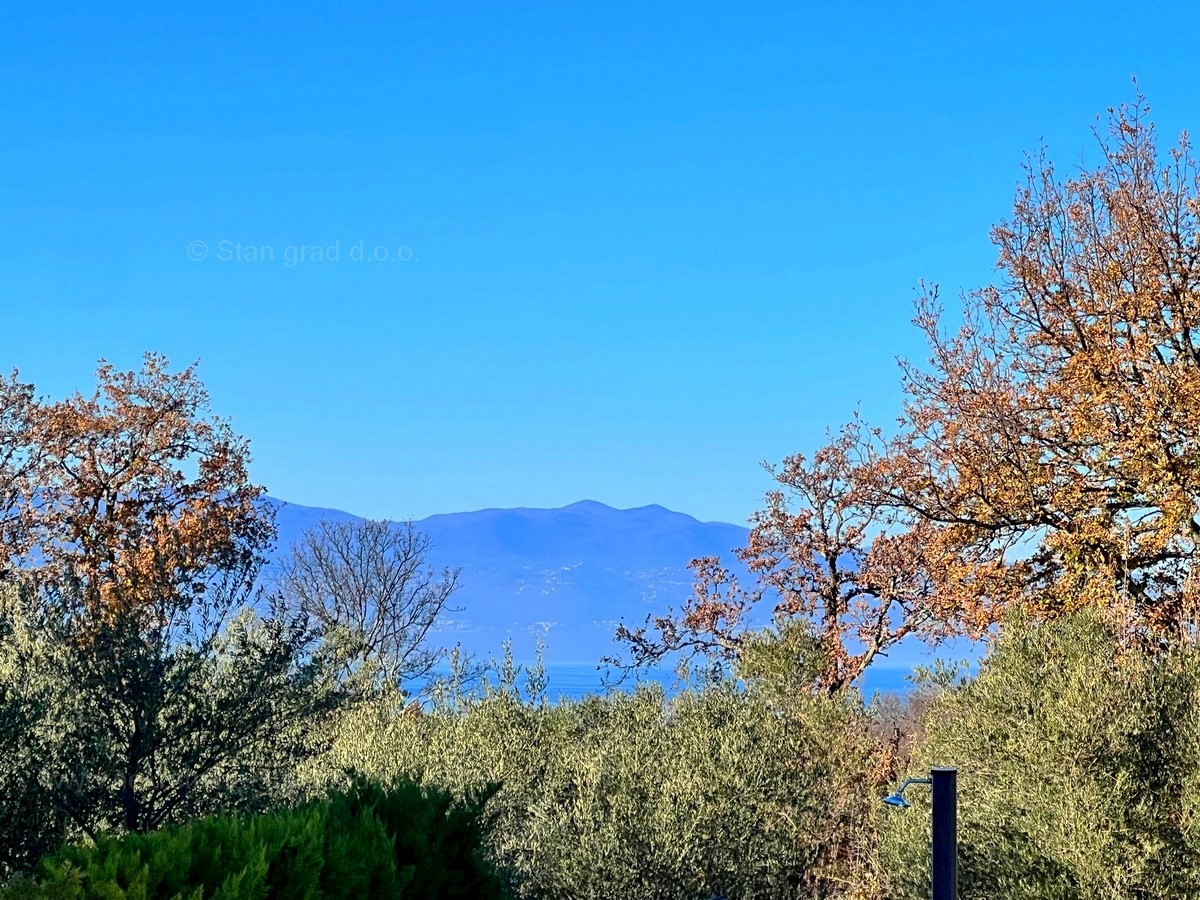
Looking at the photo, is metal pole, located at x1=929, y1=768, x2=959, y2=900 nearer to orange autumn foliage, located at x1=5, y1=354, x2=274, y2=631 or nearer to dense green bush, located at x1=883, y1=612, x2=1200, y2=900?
dense green bush, located at x1=883, y1=612, x2=1200, y2=900

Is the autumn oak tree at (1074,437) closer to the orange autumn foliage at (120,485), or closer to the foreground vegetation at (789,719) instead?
the foreground vegetation at (789,719)

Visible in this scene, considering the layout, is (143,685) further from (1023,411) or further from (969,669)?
(1023,411)

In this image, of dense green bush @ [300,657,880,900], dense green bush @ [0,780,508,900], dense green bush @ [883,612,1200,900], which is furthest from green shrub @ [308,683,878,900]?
dense green bush @ [0,780,508,900]

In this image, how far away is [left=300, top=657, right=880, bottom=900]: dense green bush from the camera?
40.0ft

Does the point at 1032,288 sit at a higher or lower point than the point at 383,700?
higher

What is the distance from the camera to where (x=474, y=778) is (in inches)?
525

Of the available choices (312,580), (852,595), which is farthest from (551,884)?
(312,580)

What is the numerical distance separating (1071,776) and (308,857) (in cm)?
757

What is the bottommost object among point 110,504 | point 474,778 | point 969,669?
point 474,778

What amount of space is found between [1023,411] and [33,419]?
1924 centimetres

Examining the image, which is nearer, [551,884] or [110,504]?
[551,884]

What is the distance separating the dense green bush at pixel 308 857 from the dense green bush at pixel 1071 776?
16.6 ft

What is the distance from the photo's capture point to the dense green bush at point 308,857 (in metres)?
5.97

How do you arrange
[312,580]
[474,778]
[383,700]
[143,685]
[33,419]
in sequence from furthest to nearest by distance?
[312,580] < [33,419] < [383,700] < [474,778] < [143,685]
